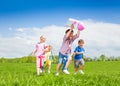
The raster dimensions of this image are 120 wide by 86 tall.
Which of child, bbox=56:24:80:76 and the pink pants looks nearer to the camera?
child, bbox=56:24:80:76

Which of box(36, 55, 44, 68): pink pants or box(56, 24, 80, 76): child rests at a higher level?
box(56, 24, 80, 76): child

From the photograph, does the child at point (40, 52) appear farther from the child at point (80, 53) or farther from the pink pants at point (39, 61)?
the child at point (80, 53)

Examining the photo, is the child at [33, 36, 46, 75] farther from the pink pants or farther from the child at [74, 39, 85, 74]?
the child at [74, 39, 85, 74]

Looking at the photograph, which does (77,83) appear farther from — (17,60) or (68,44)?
(17,60)

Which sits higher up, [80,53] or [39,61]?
[80,53]

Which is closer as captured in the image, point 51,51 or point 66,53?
point 66,53

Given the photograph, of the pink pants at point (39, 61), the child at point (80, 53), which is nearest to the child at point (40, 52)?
the pink pants at point (39, 61)

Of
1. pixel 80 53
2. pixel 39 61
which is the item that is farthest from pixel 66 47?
pixel 80 53

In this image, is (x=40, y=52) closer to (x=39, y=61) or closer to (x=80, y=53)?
(x=39, y=61)

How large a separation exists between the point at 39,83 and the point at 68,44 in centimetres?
779

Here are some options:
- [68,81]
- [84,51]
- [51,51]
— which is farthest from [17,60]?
[68,81]

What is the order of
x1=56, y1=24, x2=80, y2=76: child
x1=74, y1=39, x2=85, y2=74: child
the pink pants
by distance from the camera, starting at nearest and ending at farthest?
1. x1=56, y1=24, x2=80, y2=76: child
2. the pink pants
3. x1=74, y1=39, x2=85, y2=74: child

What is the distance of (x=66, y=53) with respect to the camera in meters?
16.0

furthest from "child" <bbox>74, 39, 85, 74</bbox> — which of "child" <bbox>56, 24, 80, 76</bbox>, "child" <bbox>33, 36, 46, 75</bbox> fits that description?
"child" <bbox>56, 24, 80, 76</bbox>
